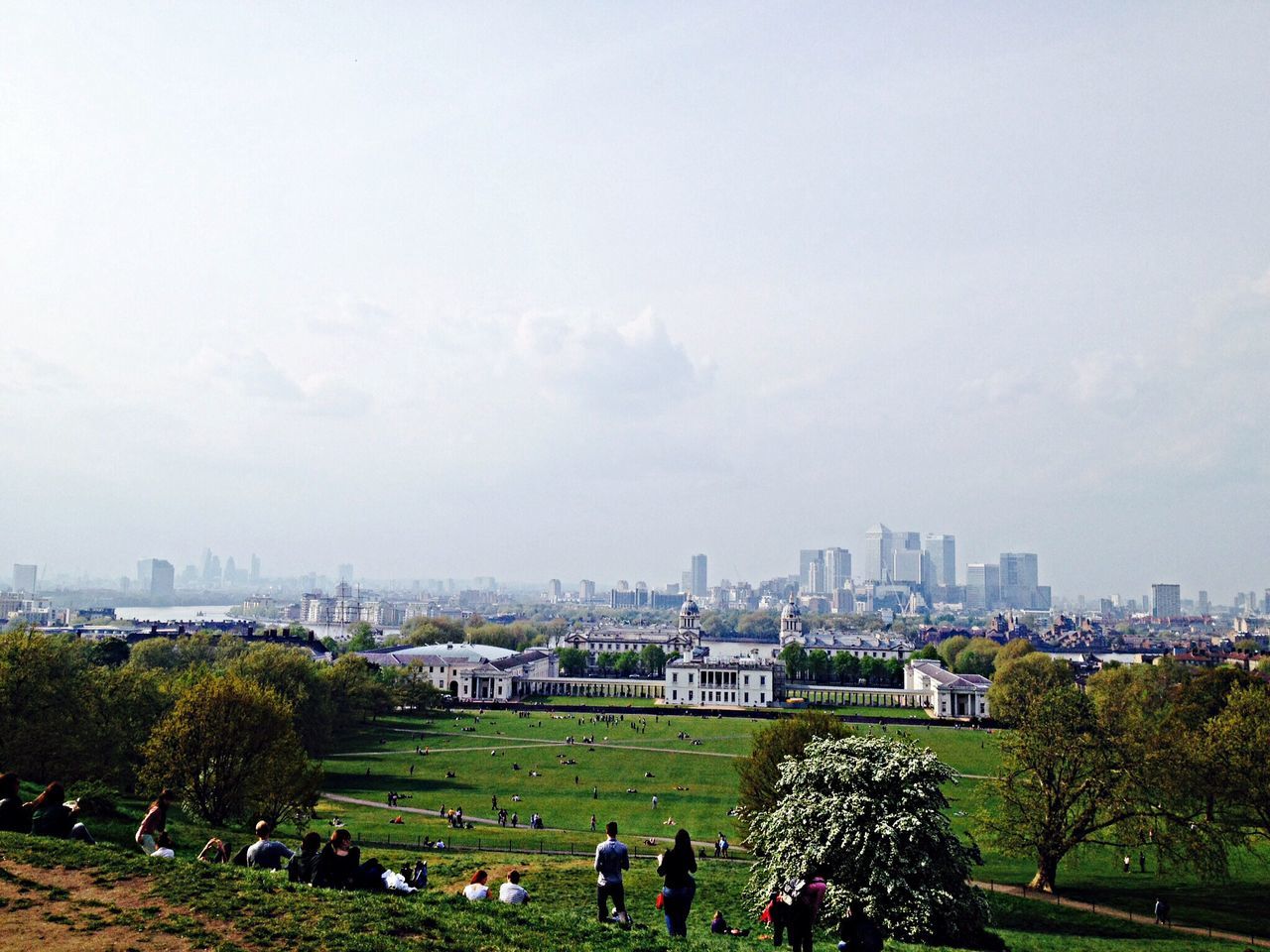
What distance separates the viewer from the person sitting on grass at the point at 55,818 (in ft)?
59.3

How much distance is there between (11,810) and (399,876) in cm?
730

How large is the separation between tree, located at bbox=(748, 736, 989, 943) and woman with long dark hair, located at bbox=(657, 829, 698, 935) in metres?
8.59

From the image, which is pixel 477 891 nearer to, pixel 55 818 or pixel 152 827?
pixel 152 827

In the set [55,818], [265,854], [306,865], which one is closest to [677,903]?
[306,865]

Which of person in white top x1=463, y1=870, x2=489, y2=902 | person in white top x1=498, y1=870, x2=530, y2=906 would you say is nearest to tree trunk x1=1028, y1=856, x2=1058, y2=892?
person in white top x1=498, y1=870, x2=530, y2=906

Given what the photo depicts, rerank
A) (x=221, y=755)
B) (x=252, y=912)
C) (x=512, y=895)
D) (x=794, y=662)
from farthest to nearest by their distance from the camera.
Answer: (x=794, y=662) → (x=221, y=755) → (x=512, y=895) → (x=252, y=912)

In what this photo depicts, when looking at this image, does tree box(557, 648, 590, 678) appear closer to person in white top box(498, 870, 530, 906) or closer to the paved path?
the paved path

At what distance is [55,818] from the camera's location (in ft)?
59.7

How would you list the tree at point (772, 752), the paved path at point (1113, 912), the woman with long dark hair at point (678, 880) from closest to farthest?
the woman with long dark hair at point (678, 880) < the paved path at point (1113, 912) < the tree at point (772, 752)

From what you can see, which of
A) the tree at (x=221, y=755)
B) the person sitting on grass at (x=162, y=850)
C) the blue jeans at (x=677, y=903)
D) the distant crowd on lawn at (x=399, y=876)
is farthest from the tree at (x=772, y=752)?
the person sitting on grass at (x=162, y=850)

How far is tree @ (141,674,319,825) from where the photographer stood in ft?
126

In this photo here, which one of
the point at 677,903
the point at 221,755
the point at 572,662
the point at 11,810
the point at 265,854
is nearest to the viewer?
the point at 677,903

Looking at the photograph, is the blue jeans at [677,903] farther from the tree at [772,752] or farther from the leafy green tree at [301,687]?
the leafy green tree at [301,687]

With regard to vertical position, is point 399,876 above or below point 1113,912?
above
